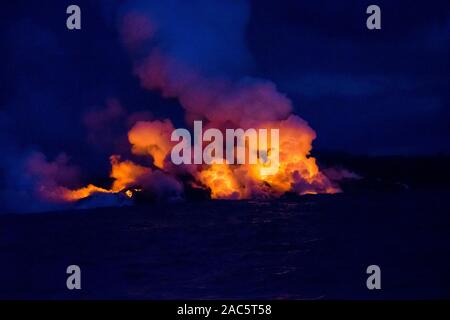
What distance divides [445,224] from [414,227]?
227 inches

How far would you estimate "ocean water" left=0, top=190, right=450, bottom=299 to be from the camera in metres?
18.9

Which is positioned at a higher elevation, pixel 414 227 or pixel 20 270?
pixel 414 227

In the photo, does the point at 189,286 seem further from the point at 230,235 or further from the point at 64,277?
the point at 230,235

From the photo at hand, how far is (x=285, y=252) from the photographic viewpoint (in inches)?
1252

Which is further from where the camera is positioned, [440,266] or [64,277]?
[440,266]

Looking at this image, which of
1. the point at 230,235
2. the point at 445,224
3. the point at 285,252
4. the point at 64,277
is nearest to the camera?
the point at 64,277

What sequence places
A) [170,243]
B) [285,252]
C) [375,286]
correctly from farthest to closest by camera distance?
1. [170,243]
2. [285,252]
3. [375,286]

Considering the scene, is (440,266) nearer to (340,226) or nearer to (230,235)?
(230,235)

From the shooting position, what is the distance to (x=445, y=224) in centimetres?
Answer: 5141

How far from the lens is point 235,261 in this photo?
27984 millimetres

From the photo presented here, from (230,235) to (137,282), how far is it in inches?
924

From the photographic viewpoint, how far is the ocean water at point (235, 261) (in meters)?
18.9
